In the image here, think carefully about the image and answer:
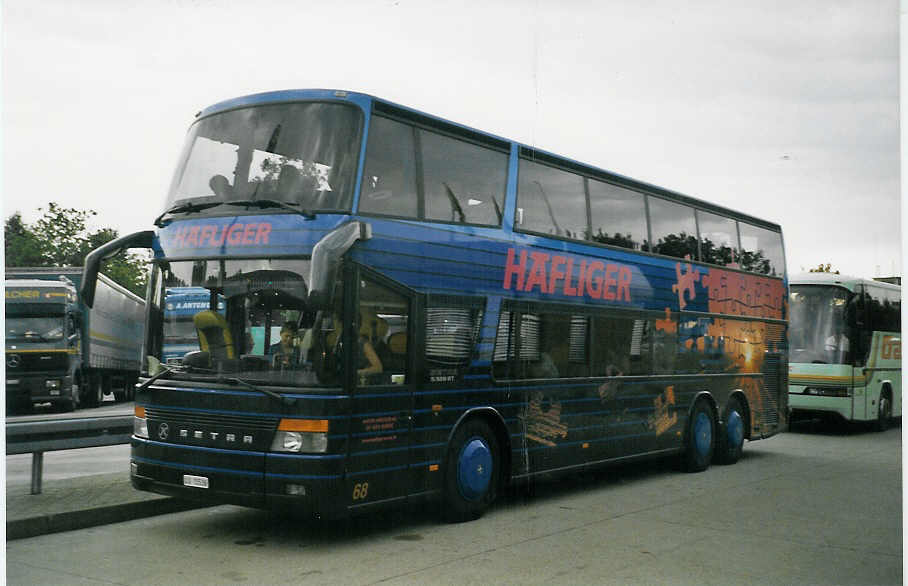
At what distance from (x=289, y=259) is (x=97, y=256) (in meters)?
1.73

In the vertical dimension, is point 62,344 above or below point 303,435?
above

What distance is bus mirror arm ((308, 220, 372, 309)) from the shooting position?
6617 mm

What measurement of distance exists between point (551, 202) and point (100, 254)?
467cm

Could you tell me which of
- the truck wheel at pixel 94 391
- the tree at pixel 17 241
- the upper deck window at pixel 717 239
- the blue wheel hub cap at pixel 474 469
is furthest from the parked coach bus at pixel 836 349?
the truck wheel at pixel 94 391

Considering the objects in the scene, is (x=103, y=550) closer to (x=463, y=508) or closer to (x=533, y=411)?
(x=463, y=508)

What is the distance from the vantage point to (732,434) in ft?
46.4

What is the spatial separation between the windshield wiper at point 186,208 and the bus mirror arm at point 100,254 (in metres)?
0.13

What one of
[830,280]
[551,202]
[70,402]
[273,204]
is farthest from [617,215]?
[70,402]

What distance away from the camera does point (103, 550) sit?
7309 mm

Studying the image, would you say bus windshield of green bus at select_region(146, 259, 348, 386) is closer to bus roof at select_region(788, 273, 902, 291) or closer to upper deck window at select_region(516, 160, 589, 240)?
upper deck window at select_region(516, 160, 589, 240)

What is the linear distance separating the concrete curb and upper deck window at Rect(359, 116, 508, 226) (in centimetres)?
349

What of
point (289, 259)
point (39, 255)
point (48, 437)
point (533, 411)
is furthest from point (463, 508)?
point (39, 255)

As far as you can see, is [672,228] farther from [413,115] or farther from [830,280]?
[830,280]

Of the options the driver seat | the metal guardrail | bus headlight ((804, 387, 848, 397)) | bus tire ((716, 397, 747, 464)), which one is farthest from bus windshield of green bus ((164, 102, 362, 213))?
bus headlight ((804, 387, 848, 397))
